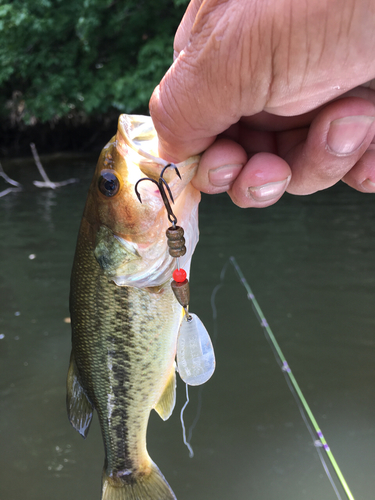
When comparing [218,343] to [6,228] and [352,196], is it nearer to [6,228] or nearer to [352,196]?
[6,228]

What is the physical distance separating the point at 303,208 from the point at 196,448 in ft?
21.7

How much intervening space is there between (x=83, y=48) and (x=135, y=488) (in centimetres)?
1573

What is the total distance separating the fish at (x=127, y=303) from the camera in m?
1.30

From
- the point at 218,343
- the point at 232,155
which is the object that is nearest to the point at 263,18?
the point at 232,155

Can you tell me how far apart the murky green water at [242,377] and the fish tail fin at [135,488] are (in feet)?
4.41

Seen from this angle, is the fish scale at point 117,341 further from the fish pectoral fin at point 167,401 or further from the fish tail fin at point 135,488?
the fish tail fin at point 135,488

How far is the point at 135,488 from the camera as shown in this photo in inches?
67.3

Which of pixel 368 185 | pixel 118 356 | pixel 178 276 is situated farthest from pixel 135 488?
pixel 368 185

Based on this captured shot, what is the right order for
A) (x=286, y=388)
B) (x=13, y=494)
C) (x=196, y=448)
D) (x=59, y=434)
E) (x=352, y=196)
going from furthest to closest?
(x=352, y=196), (x=286, y=388), (x=59, y=434), (x=196, y=448), (x=13, y=494)

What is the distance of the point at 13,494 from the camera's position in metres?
2.95

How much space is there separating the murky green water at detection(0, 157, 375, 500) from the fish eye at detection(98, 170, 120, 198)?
2445 mm

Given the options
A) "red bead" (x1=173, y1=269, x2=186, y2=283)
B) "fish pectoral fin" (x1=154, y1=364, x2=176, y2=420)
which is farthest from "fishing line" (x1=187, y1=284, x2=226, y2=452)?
"red bead" (x1=173, y1=269, x2=186, y2=283)

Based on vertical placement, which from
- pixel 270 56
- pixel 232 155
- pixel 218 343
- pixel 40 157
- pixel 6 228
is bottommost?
pixel 40 157

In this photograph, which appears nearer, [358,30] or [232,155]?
[358,30]
